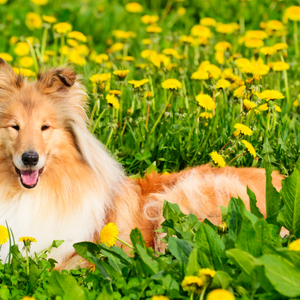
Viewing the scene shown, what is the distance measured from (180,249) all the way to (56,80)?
1.59 metres

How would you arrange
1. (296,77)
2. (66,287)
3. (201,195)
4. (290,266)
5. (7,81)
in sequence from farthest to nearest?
(296,77) → (201,195) → (7,81) → (66,287) → (290,266)

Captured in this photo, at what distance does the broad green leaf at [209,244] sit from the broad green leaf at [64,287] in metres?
0.67

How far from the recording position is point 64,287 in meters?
2.24

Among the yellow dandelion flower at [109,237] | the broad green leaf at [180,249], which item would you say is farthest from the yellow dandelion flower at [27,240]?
the broad green leaf at [180,249]

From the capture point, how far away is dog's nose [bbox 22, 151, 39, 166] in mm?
2868

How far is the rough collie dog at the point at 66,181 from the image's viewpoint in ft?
9.93

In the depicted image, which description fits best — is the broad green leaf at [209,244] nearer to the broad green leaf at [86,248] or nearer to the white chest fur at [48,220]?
the broad green leaf at [86,248]

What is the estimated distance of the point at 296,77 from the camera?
5781 millimetres

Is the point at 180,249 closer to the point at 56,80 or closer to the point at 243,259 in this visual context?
the point at 243,259

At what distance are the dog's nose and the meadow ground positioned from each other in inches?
23.6

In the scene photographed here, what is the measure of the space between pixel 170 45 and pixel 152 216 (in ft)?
14.6

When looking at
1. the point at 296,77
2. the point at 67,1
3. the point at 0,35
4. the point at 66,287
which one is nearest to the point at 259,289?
the point at 66,287

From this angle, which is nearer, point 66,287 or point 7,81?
point 66,287

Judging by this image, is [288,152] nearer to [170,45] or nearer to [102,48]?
[170,45]
